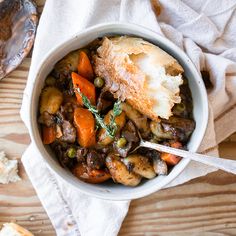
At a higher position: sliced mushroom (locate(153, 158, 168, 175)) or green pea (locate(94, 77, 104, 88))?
green pea (locate(94, 77, 104, 88))

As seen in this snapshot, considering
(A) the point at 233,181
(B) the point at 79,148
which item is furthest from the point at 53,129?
(A) the point at 233,181

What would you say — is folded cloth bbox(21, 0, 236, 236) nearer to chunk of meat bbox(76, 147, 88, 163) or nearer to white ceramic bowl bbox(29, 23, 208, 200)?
white ceramic bowl bbox(29, 23, 208, 200)

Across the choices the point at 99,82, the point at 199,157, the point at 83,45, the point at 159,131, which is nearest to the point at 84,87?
the point at 99,82

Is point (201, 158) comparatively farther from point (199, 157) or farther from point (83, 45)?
point (83, 45)

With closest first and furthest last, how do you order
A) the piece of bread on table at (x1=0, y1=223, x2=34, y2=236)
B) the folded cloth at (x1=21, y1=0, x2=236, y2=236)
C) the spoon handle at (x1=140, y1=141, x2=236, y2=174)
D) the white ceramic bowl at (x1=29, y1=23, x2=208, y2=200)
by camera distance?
1. the spoon handle at (x1=140, y1=141, x2=236, y2=174)
2. the white ceramic bowl at (x1=29, y1=23, x2=208, y2=200)
3. the folded cloth at (x1=21, y1=0, x2=236, y2=236)
4. the piece of bread on table at (x1=0, y1=223, x2=34, y2=236)

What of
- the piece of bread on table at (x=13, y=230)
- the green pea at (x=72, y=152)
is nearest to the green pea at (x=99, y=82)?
the green pea at (x=72, y=152)

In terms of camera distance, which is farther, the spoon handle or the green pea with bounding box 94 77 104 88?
the green pea with bounding box 94 77 104 88

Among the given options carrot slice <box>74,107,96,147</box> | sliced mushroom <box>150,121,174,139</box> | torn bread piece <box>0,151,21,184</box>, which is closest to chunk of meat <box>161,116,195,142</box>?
sliced mushroom <box>150,121,174,139</box>
